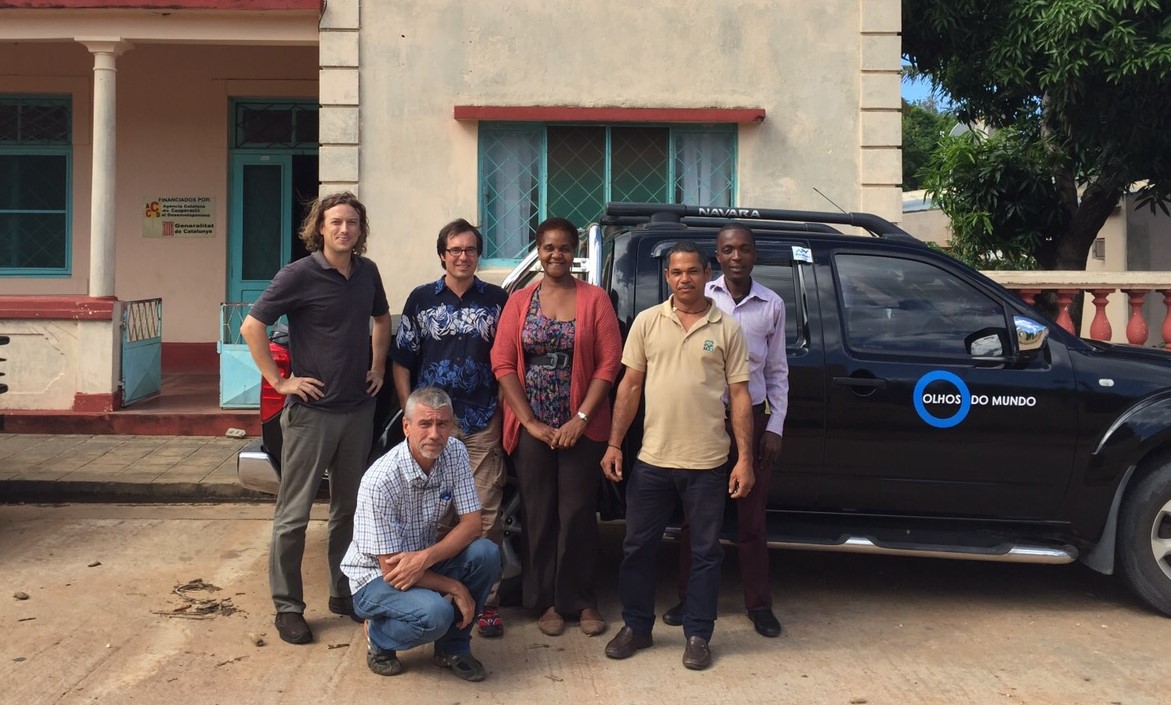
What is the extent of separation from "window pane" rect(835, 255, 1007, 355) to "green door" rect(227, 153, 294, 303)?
8.07 metres

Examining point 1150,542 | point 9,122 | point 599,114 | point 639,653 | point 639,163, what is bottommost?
point 639,653

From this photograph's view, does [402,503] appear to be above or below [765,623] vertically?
above

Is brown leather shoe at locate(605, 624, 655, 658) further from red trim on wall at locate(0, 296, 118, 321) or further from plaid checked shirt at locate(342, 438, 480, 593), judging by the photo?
red trim on wall at locate(0, 296, 118, 321)

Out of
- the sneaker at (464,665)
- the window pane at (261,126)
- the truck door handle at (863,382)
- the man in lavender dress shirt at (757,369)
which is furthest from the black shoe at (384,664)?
the window pane at (261,126)

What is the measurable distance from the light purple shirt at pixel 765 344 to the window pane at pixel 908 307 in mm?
515

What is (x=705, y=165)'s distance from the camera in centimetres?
988

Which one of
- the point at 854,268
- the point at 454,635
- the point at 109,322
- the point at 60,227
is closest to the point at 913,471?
the point at 854,268

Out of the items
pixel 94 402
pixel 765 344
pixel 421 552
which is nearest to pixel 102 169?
pixel 94 402

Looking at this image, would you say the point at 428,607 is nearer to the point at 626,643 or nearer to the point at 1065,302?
the point at 626,643

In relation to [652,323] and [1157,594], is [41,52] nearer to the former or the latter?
[652,323]

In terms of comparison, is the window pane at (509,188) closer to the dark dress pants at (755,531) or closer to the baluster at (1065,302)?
the baluster at (1065,302)

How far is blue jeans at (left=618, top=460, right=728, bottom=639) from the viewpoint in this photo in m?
4.61

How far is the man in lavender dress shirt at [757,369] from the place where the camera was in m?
4.83

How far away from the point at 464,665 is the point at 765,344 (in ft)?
5.98
